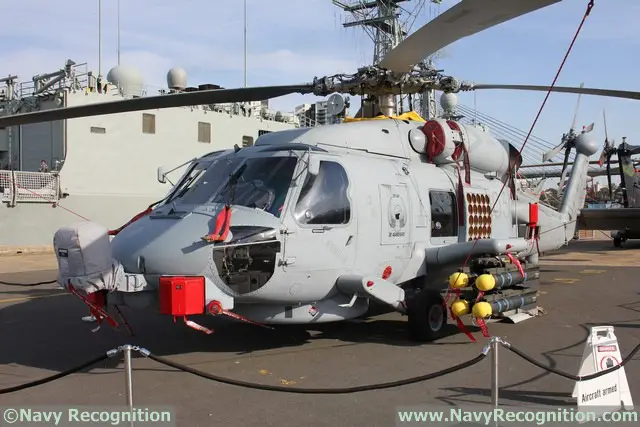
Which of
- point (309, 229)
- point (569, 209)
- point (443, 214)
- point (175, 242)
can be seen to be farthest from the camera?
point (569, 209)

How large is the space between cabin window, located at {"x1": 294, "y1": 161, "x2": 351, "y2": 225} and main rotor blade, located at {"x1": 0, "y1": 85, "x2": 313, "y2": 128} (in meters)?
1.42

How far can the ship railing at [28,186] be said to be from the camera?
2284 centimetres

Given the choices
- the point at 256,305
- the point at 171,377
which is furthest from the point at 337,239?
the point at 171,377

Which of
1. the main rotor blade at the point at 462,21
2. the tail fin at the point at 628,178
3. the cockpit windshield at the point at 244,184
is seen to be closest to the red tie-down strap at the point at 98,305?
the cockpit windshield at the point at 244,184

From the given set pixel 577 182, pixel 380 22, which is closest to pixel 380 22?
pixel 380 22

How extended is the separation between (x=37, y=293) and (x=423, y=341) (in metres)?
9.00

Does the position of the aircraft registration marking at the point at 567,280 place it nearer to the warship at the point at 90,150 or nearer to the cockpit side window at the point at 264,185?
the cockpit side window at the point at 264,185

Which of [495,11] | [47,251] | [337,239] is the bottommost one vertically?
[47,251]

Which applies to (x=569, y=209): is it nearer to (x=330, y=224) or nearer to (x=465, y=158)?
(x=465, y=158)

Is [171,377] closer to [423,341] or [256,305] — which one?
[256,305]

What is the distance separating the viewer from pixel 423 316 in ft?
24.1

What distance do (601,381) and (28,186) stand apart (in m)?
23.3

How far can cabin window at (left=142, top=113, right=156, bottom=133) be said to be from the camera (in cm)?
2561

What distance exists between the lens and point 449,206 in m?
8.78
